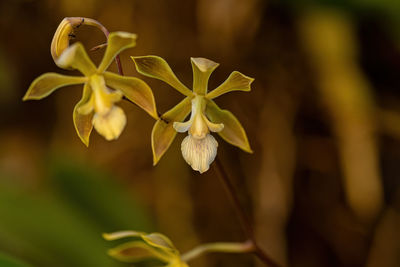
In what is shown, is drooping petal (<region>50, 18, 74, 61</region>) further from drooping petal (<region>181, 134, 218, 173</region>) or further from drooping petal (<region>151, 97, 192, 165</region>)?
drooping petal (<region>181, 134, 218, 173</region>)

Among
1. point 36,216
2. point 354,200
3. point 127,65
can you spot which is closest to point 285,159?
point 354,200

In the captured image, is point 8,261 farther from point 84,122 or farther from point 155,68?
point 155,68

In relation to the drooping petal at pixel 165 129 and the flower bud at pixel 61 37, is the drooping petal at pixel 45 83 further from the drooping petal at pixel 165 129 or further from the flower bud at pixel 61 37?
the drooping petal at pixel 165 129

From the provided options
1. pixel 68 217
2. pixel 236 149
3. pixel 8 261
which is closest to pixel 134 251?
pixel 8 261

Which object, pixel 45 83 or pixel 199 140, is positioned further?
pixel 199 140

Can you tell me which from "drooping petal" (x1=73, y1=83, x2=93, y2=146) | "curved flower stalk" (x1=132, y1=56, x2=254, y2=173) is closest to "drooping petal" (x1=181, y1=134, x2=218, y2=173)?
"curved flower stalk" (x1=132, y1=56, x2=254, y2=173)

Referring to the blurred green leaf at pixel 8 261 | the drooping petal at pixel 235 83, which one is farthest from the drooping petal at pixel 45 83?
the blurred green leaf at pixel 8 261

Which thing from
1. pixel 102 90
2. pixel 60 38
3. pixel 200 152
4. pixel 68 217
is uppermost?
pixel 60 38
